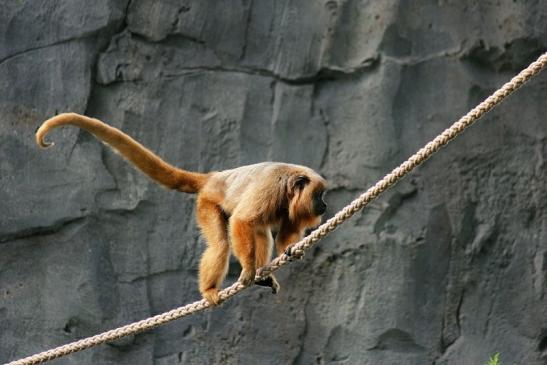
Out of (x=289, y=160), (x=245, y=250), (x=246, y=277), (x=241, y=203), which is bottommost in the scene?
(x=246, y=277)

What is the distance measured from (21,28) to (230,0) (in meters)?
1.85

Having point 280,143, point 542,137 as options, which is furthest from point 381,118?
point 542,137

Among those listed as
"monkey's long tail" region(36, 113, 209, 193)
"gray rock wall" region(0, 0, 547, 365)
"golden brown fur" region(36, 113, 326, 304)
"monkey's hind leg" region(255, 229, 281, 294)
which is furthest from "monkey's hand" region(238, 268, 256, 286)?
"gray rock wall" region(0, 0, 547, 365)

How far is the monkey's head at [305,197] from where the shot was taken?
5.94 m

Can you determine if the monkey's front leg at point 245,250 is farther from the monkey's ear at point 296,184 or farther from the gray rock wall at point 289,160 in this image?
the gray rock wall at point 289,160

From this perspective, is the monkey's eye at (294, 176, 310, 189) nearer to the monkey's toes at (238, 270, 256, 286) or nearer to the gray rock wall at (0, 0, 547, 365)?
the monkey's toes at (238, 270, 256, 286)

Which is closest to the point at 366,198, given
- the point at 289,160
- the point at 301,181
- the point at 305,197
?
the point at 305,197

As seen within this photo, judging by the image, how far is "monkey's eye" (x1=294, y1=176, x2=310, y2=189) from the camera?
6.04 meters

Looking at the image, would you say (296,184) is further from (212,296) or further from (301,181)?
(212,296)

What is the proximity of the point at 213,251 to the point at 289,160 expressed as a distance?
2.38m

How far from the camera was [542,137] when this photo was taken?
8.48 m

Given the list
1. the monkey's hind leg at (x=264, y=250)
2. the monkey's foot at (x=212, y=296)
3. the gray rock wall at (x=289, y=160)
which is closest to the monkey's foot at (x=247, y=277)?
the monkey's foot at (x=212, y=296)

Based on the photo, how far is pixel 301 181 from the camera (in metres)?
6.05

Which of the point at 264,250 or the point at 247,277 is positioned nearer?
the point at 247,277
